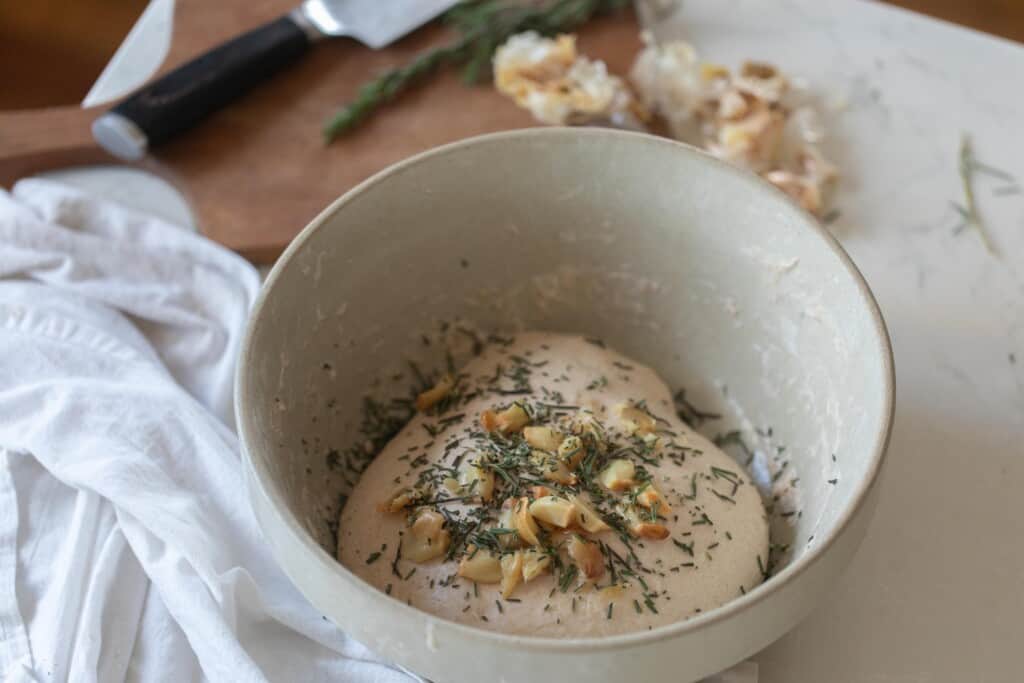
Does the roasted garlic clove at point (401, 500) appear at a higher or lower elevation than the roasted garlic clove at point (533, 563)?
lower

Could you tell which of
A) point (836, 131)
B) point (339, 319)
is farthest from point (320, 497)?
point (836, 131)

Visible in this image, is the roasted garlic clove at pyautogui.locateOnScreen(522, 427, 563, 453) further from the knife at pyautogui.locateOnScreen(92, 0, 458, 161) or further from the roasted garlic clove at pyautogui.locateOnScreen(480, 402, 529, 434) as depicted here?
the knife at pyautogui.locateOnScreen(92, 0, 458, 161)

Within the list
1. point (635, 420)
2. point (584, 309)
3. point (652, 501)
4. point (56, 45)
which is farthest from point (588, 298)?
point (56, 45)

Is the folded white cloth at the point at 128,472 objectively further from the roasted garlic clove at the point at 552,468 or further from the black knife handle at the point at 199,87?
the roasted garlic clove at the point at 552,468

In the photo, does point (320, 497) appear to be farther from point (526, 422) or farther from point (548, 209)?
point (548, 209)

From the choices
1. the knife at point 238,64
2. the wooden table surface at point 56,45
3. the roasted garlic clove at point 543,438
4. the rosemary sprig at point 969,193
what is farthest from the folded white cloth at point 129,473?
the wooden table surface at point 56,45

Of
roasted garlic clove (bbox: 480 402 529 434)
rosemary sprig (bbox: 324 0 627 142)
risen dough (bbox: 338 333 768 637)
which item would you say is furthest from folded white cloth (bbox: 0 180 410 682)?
rosemary sprig (bbox: 324 0 627 142)
